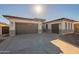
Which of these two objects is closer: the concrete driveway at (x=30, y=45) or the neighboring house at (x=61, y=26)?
the concrete driveway at (x=30, y=45)

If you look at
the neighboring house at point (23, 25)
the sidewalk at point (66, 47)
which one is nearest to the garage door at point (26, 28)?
the neighboring house at point (23, 25)

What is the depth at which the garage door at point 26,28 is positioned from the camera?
265cm

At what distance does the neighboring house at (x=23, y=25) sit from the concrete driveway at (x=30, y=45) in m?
0.11

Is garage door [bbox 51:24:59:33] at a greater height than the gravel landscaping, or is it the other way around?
garage door [bbox 51:24:59:33]

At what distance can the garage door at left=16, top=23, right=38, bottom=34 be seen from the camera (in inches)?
104

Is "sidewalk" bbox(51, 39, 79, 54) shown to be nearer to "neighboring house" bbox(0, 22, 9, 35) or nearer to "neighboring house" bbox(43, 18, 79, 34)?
"neighboring house" bbox(43, 18, 79, 34)

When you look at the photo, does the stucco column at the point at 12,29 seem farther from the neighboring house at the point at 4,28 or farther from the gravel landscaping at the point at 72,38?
the gravel landscaping at the point at 72,38

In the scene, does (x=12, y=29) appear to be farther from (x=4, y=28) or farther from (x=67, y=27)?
(x=67, y=27)

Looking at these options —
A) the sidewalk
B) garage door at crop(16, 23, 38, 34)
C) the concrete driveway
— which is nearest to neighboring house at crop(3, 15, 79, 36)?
garage door at crop(16, 23, 38, 34)

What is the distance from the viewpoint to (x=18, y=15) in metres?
2.56

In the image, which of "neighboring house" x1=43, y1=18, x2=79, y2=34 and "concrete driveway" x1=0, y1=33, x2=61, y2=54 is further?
"neighboring house" x1=43, y1=18, x2=79, y2=34
